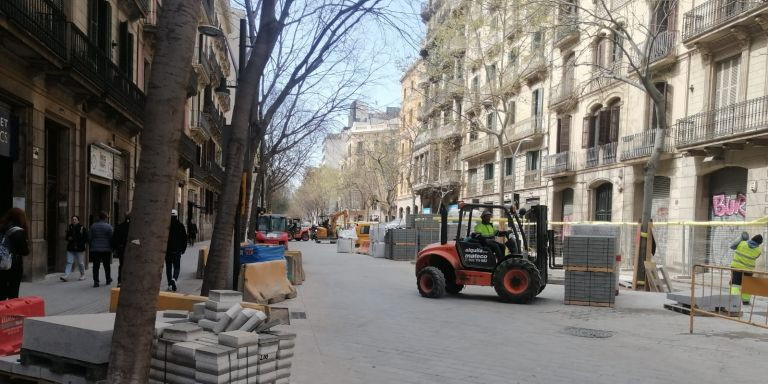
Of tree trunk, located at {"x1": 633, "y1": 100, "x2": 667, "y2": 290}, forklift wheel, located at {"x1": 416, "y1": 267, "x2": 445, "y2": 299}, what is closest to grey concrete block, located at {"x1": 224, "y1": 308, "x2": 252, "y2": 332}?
forklift wheel, located at {"x1": 416, "y1": 267, "x2": 445, "y2": 299}

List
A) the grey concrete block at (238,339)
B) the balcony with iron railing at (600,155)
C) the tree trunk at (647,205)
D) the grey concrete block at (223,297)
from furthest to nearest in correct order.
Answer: the balcony with iron railing at (600,155) < the tree trunk at (647,205) < the grey concrete block at (223,297) < the grey concrete block at (238,339)

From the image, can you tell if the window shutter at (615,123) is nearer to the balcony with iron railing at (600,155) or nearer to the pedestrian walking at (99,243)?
the balcony with iron railing at (600,155)

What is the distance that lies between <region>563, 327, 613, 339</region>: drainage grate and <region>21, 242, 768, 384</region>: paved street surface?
0.05 ft

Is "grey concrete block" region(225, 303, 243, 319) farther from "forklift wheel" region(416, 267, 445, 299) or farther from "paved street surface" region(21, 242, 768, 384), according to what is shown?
"forklift wheel" region(416, 267, 445, 299)

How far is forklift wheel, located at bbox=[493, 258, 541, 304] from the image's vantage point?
1071cm

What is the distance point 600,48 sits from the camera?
1008 inches

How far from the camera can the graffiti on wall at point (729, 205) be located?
1739 centimetres

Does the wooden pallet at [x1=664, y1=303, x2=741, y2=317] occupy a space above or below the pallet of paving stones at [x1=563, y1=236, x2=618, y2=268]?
below

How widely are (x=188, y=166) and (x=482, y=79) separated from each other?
71.1 feet

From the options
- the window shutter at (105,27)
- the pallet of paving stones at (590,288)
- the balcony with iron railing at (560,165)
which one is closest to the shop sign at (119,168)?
the window shutter at (105,27)

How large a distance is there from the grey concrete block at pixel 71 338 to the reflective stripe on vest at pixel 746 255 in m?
12.1

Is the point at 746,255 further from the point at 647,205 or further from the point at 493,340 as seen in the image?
the point at 493,340

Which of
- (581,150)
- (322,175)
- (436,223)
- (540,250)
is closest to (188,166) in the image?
(436,223)

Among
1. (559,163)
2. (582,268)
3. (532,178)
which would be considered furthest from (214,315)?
(532,178)
